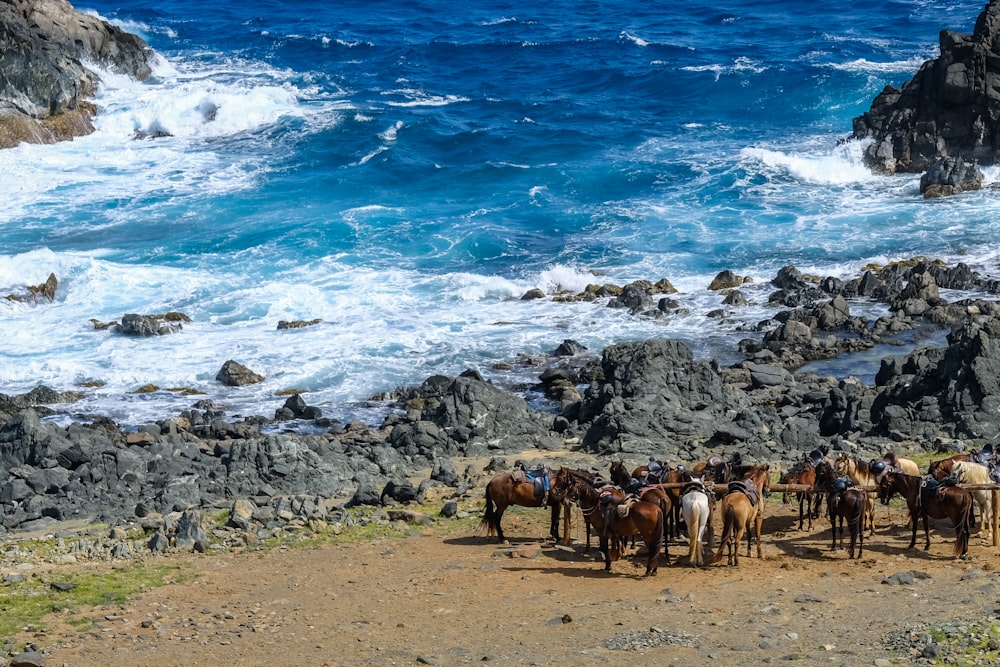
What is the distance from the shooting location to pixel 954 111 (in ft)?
167

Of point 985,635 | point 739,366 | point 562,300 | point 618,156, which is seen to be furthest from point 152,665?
point 618,156

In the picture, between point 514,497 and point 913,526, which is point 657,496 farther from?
point 913,526

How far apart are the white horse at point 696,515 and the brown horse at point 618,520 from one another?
0.44 metres

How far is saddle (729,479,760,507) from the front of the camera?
1850 centimetres

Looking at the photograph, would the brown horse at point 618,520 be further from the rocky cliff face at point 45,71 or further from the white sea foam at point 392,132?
the rocky cliff face at point 45,71

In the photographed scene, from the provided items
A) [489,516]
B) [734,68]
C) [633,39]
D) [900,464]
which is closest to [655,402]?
[900,464]

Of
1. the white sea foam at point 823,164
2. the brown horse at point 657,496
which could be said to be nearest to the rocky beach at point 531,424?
the brown horse at point 657,496

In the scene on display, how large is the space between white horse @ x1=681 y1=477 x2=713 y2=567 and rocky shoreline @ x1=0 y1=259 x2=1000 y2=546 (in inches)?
235

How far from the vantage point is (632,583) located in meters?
18.3

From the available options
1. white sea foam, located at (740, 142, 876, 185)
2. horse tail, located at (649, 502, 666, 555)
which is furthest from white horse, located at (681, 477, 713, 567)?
white sea foam, located at (740, 142, 876, 185)

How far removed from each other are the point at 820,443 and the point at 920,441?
200 centimetres

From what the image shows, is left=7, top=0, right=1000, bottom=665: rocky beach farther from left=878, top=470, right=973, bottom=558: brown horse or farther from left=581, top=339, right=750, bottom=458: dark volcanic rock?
left=878, top=470, right=973, bottom=558: brown horse

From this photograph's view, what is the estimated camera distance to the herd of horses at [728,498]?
18469 mm

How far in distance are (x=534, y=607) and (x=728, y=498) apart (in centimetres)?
336
